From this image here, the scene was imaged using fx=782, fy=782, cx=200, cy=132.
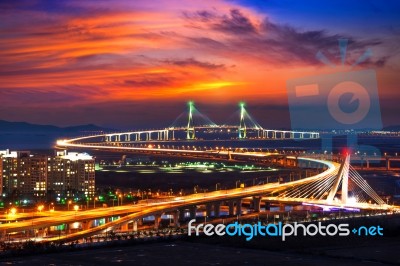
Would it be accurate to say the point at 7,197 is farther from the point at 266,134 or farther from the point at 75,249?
the point at 266,134

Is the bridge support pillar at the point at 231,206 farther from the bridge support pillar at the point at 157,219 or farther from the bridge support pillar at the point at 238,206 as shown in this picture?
the bridge support pillar at the point at 157,219

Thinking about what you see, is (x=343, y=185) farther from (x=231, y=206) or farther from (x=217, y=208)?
(x=217, y=208)

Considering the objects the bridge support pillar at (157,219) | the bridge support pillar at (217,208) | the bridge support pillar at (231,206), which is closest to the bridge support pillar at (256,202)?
the bridge support pillar at (231,206)

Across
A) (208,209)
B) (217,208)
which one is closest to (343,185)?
(217,208)

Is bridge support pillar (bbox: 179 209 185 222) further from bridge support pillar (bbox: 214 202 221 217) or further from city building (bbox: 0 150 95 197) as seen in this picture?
city building (bbox: 0 150 95 197)

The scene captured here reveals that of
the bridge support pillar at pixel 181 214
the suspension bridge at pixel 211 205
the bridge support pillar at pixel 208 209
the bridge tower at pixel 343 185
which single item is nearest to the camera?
the suspension bridge at pixel 211 205

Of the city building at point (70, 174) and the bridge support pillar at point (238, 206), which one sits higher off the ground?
the city building at point (70, 174)

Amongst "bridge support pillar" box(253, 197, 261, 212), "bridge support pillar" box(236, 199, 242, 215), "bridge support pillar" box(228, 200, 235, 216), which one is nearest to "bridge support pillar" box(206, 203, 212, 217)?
"bridge support pillar" box(228, 200, 235, 216)

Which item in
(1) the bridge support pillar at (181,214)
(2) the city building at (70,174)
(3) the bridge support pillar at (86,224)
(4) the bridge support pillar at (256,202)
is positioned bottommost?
(3) the bridge support pillar at (86,224)

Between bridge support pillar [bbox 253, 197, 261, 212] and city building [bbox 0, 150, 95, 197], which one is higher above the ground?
city building [bbox 0, 150, 95, 197]
